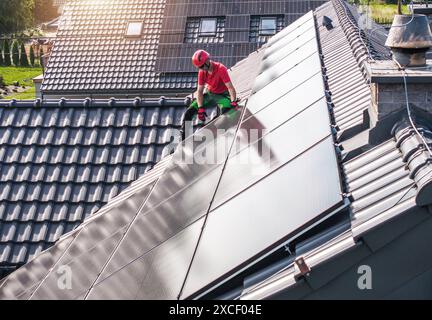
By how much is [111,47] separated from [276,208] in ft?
79.7

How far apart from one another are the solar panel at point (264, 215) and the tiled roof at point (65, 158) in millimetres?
3454

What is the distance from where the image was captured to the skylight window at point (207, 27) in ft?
95.1

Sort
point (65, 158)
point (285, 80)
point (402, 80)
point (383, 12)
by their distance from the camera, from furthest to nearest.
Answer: point (383, 12)
point (285, 80)
point (65, 158)
point (402, 80)

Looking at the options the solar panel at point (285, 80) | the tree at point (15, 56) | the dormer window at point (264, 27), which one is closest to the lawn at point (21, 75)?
the tree at point (15, 56)

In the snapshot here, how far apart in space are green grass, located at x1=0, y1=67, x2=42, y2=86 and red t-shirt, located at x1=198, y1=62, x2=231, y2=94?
42.4 metres

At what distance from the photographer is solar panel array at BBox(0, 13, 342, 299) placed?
511 centimetres

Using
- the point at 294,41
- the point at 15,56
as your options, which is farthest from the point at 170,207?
the point at 15,56

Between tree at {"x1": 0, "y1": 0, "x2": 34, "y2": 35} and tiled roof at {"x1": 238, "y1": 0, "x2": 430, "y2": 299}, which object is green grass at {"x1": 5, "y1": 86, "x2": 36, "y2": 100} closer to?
tree at {"x1": 0, "y1": 0, "x2": 34, "y2": 35}

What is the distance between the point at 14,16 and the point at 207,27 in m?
42.6

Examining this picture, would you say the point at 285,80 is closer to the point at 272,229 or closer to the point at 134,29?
the point at 272,229

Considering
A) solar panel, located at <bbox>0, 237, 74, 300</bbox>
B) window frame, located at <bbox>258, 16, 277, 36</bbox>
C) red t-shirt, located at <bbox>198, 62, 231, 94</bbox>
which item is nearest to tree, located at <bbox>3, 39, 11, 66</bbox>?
window frame, located at <bbox>258, 16, 277, 36</bbox>

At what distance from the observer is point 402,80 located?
6.12m

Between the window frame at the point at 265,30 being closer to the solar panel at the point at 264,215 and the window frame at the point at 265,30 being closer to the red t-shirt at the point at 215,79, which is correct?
the red t-shirt at the point at 215,79
